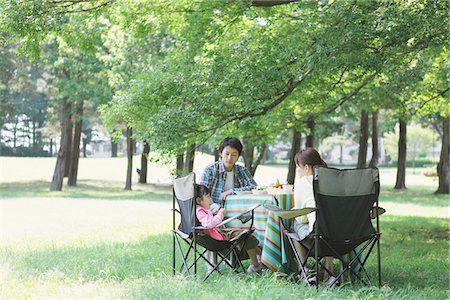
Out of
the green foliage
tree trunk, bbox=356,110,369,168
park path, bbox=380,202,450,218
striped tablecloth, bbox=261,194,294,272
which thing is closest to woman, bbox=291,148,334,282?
striped tablecloth, bbox=261,194,294,272

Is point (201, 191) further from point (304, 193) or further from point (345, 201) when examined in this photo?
point (345, 201)

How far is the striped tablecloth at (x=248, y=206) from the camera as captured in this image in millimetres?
5449

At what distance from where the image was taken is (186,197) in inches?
209

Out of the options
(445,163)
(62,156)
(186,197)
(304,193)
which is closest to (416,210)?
(445,163)

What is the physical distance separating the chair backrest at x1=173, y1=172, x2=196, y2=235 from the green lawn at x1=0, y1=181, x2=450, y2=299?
1.44 feet

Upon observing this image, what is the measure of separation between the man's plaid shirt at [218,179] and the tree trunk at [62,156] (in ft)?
55.9

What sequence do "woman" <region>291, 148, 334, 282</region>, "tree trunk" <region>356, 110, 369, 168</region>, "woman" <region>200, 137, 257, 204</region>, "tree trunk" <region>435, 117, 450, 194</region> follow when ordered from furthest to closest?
"tree trunk" <region>356, 110, 369, 168</region> → "tree trunk" <region>435, 117, 450, 194</region> → "woman" <region>200, 137, 257, 204</region> → "woman" <region>291, 148, 334, 282</region>

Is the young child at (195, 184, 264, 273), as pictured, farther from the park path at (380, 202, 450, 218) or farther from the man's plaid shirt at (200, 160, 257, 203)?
the park path at (380, 202, 450, 218)

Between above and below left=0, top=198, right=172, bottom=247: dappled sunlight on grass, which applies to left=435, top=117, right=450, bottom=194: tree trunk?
above

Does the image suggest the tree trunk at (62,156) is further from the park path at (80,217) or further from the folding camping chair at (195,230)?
the folding camping chair at (195,230)

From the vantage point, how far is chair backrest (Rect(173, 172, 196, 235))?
204 inches

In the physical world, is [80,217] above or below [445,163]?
below

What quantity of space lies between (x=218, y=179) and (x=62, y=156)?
17246 mm

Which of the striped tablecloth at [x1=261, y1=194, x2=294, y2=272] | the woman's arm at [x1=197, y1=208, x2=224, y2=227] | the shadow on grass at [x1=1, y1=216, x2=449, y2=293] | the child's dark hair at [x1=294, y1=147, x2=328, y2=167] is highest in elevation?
the child's dark hair at [x1=294, y1=147, x2=328, y2=167]
